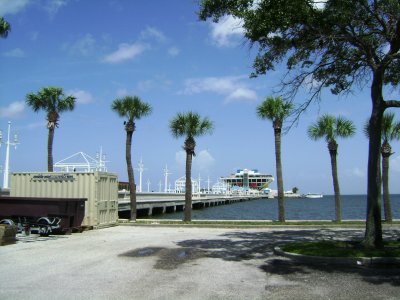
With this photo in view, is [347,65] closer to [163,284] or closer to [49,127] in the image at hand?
[163,284]

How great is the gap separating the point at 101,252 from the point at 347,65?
379 inches

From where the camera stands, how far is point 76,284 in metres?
9.38

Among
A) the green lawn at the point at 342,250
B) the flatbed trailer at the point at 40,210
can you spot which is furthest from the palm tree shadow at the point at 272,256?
the flatbed trailer at the point at 40,210

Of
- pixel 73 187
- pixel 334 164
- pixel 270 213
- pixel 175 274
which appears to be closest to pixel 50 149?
pixel 73 187

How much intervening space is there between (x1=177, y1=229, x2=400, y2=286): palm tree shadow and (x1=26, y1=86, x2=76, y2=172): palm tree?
20324 millimetres

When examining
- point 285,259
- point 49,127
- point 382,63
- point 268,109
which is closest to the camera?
point 285,259

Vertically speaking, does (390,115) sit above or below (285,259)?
above

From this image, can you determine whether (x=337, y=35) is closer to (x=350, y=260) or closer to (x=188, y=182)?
(x=350, y=260)

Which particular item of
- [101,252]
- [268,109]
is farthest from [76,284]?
[268,109]

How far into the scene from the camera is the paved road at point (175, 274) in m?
8.53

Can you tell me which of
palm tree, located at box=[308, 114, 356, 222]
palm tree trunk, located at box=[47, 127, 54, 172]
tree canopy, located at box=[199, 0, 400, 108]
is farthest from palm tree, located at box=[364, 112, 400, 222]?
palm tree trunk, located at box=[47, 127, 54, 172]

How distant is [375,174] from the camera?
13.4 metres

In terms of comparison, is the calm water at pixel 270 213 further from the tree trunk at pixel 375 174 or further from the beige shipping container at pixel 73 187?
the tree trunk at pixel 375 174

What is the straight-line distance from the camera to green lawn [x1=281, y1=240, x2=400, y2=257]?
1191 centimetres
